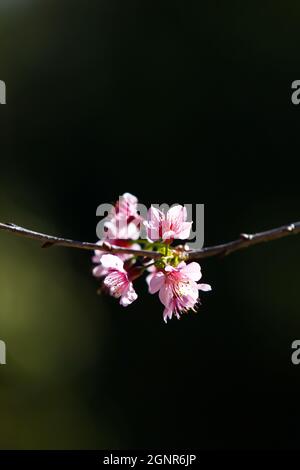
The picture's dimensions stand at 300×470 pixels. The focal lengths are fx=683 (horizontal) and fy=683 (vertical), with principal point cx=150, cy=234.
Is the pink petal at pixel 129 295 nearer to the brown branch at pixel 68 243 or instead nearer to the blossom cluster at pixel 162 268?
the blossom cluster at pixel 162 268

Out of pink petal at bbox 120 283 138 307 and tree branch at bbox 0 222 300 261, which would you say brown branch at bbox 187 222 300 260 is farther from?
pink petal at bbox 120 283 138 307

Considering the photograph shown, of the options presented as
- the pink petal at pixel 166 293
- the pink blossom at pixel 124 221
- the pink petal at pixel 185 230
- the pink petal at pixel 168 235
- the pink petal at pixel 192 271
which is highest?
the pink blossom at pixel 124 221

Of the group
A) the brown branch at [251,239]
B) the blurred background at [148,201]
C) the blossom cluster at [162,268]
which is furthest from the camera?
the blurred background at [148,201]

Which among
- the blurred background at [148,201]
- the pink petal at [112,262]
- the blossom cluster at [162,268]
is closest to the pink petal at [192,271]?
the blossom cluster at [162,268]

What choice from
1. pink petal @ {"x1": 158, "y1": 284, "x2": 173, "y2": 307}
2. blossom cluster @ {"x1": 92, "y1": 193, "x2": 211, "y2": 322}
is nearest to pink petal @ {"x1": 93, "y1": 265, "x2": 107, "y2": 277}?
blossom cluster @ {"x1": 92, "y1": 193, "x2": 211, "y2": 322}

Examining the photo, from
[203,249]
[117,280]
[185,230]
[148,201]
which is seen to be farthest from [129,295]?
[148,201]

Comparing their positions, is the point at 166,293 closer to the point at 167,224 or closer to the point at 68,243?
the point at 167,224
